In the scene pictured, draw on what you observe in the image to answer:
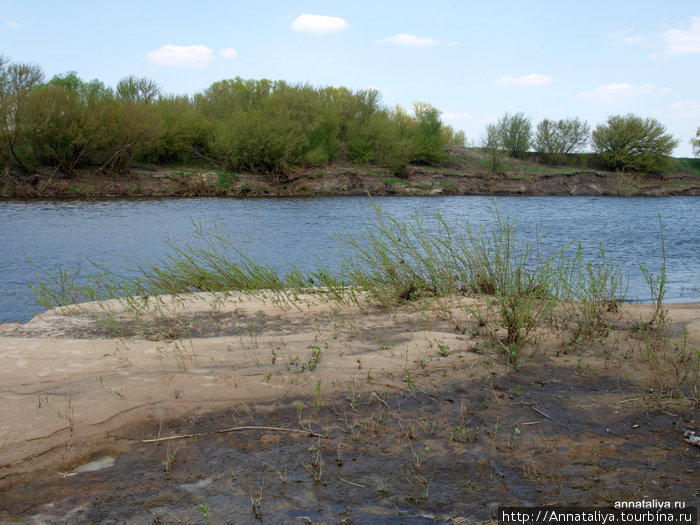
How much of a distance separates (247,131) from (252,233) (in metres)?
20.9

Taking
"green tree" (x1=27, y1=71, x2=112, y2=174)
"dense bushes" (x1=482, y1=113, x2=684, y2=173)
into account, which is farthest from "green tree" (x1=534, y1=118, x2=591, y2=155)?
"green tree" (x1=27, y1=71, x2=112, y2=174)

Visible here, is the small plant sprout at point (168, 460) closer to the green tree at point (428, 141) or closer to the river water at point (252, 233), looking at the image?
the river water at point (252, 233)

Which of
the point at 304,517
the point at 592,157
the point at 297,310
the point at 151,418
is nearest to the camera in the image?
the point at 304,517

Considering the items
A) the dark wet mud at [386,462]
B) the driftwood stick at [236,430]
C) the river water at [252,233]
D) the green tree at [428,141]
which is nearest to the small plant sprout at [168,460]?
the dark wet mud at [386,462]

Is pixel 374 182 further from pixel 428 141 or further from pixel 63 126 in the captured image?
pixel 63 126

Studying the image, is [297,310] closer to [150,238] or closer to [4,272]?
[4,272]

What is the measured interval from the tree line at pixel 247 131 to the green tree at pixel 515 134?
0.09 metres

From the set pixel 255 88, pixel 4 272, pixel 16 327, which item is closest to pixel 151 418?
pixel 16 327

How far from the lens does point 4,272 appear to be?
11695 mm

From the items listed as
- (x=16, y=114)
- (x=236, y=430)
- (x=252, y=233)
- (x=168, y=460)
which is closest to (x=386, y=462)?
(x=236, y=430)

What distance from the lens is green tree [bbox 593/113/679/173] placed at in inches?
1891

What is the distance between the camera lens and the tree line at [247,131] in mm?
32000

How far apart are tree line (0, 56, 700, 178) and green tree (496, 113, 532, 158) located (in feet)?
0.31

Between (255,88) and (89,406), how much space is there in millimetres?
44841
